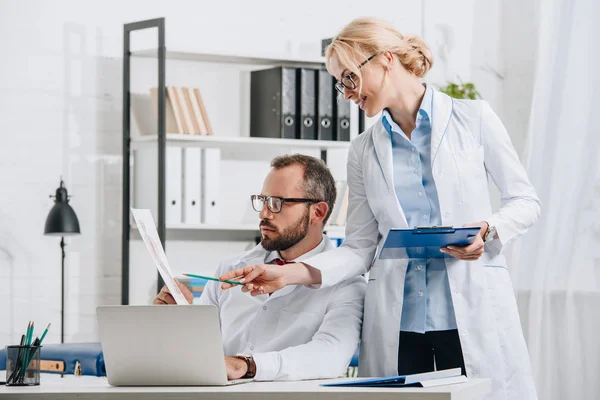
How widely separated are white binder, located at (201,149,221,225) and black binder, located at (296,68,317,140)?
0.40 m

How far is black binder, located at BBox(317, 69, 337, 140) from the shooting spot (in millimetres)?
4105

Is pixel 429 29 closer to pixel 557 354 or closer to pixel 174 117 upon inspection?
pixel 174 117

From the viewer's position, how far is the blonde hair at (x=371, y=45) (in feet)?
6.63

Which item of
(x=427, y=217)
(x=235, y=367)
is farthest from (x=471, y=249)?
(x=235, y=367)

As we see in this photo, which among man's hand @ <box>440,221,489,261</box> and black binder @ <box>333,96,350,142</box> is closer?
man's hand @ <box>440,221,489,261</box>

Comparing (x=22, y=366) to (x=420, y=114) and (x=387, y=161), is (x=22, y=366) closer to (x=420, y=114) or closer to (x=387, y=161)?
(x=387, y=161)

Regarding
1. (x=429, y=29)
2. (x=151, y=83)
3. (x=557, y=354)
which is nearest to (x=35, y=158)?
(x=151, y=83)

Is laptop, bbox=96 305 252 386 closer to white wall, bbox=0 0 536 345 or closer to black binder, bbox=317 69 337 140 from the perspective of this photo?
white wall, bbox=0 0 536 345

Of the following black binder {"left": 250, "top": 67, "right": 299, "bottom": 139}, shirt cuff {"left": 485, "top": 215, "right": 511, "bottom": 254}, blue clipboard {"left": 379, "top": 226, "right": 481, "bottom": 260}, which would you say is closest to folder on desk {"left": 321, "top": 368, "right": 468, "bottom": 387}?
blue clipboard {"left": 379, "top": 226, "right": 481, "bottom": 260}

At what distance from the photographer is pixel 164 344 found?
159 centimetres

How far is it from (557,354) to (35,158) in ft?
7.60

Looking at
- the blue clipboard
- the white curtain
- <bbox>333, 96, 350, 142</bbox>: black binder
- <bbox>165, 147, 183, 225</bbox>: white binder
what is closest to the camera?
the blue clipboard

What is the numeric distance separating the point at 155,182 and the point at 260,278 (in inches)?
83.8

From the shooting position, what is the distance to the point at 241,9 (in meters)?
4.32
